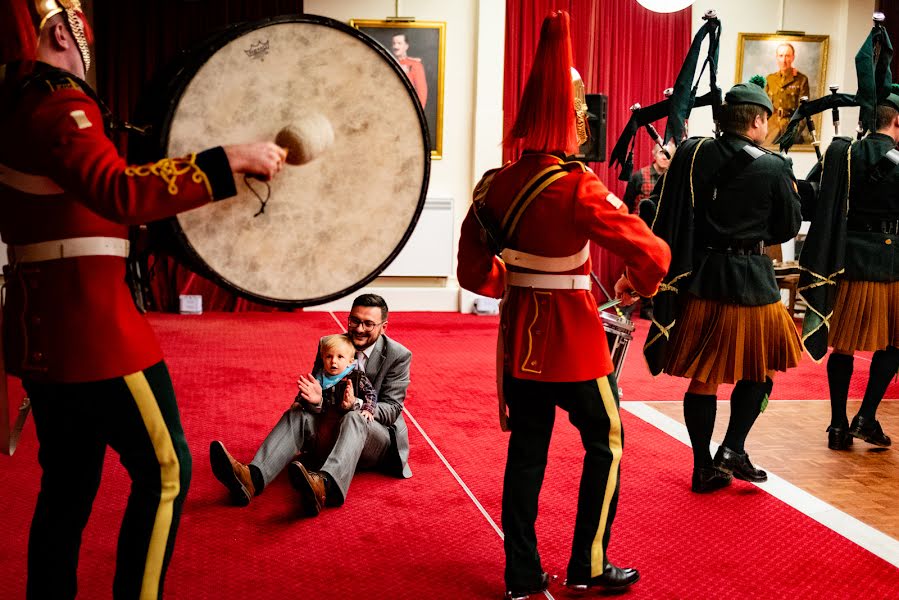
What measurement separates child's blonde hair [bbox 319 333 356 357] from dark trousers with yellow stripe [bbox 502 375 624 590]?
0.95 m

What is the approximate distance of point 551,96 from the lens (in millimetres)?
2057

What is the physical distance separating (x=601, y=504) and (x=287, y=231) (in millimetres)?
1100

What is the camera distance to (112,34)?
7.05 meters

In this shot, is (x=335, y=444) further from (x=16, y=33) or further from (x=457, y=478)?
(x=16, y=33)

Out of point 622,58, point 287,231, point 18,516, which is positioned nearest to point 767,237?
point 287,231

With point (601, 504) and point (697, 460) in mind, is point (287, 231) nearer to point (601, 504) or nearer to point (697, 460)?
point (601, 504)

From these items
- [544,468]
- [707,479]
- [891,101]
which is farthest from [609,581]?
[891,101]

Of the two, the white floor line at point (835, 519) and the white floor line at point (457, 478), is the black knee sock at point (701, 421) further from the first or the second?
the white floor line at point (457, 478)

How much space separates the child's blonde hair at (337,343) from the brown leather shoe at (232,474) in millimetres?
490

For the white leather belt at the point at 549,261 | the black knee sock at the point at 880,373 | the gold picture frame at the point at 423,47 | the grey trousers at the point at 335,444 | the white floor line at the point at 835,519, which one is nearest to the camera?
the white leather belt at the point at 549,261

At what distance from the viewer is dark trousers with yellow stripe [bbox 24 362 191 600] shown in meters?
1.62

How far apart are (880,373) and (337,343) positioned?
7.54 feet

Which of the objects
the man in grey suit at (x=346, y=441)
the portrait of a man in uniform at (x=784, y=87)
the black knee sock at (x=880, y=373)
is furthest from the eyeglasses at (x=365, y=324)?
the portrait of a man in uniform at (x=784, y=87)

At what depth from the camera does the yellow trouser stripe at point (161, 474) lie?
1621 mm
